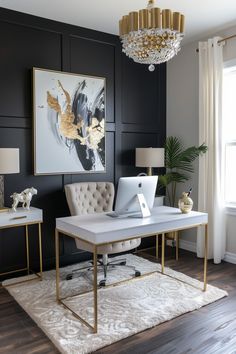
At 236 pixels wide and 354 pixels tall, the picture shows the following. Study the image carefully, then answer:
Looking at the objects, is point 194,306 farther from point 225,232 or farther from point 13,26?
point 13,26

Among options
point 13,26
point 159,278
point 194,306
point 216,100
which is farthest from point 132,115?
point 194,306

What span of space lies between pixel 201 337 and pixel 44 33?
11.6 feet

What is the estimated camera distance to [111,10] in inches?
143

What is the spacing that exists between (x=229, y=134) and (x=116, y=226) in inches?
93.1

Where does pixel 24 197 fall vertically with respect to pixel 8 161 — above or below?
below

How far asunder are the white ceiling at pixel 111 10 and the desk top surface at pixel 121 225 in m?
2.19

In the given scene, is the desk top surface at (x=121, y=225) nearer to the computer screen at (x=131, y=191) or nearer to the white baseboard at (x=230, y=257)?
the computer screen at (x=131, y=191)

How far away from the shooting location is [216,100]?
13.6 feet

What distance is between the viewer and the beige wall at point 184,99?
4.66m

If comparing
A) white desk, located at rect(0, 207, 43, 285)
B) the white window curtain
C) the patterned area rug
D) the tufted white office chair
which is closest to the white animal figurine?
white desk, located at rect(0, 207, 43, 285)

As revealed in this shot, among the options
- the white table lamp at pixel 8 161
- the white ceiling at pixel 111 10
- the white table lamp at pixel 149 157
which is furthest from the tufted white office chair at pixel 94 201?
the white ceiling at pixel 111 10

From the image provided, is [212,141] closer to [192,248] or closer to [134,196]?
[192,248]

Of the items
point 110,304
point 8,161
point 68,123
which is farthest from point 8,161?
point 110,304

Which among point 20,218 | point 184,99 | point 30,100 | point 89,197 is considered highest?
point 184,99
